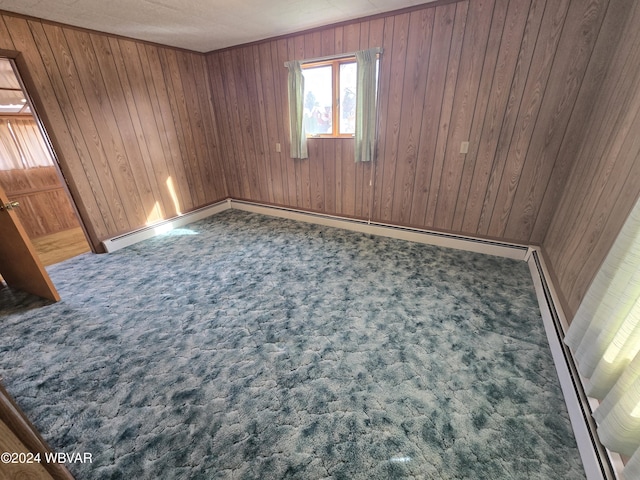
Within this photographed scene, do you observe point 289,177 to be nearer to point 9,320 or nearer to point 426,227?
point 426,227

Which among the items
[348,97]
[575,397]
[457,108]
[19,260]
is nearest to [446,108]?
[457,108]

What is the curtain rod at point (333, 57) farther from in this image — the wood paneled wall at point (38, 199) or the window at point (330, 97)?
the wood paneled wall at point (38, 199)

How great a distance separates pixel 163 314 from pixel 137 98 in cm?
278

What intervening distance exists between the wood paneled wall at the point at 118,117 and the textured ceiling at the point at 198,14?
234 millimetres

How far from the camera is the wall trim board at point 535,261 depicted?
1157 mm

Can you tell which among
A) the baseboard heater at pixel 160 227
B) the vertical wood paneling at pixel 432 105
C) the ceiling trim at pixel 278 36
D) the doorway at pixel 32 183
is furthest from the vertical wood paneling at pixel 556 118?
the doorway at pixel 32 183

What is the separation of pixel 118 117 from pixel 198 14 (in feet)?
5.08

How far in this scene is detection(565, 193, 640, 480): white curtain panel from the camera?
927mm

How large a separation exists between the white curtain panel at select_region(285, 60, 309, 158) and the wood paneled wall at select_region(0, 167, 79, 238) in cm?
396

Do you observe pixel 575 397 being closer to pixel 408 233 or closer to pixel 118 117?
pixel 408 233

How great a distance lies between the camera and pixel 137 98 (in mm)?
Result: 3309

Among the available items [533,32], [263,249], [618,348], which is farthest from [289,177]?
[618,348]

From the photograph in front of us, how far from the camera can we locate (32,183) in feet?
15.5

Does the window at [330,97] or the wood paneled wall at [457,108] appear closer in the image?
the wood paneled wall at [457,108]
